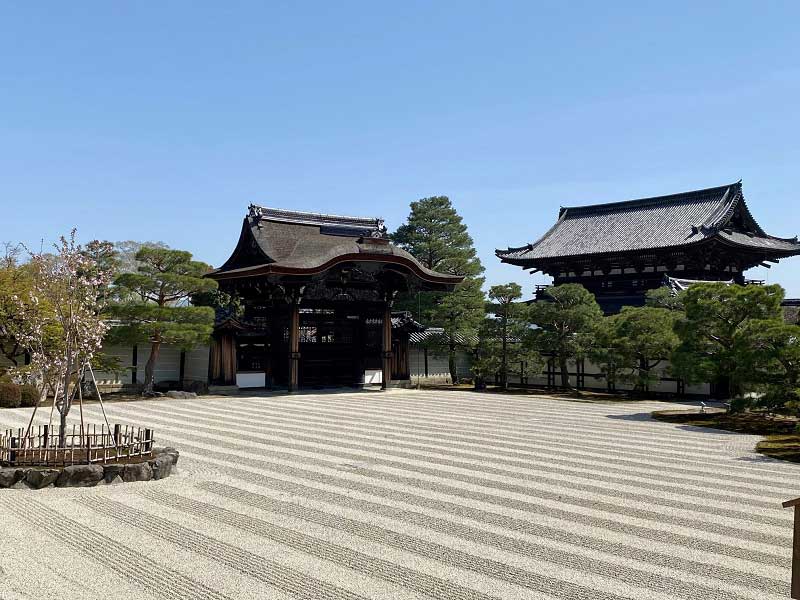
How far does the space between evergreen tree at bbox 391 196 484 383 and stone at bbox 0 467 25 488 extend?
27224mm

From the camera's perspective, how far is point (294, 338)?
33531 millimetres

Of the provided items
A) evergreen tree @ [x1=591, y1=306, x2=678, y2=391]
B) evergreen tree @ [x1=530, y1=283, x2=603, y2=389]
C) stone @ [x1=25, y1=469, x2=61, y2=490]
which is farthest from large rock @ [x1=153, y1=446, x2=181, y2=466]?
evergreen tree @ [x1=530, y1=283, x2=603, y2=389]

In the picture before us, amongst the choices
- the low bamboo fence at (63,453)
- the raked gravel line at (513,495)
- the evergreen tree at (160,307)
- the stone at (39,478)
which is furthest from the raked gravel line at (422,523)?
the evergreen tree at (160,307)

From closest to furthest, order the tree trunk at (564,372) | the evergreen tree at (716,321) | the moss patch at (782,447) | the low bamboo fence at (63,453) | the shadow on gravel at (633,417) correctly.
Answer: the low bamboo fence at (63,453)
the moss patch at (782,447)
the evergreen tree at (716,321)
the shadow on gravel at (633,417)
the tree trunk at (564,372)

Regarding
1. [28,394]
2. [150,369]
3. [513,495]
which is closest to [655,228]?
[150,369]

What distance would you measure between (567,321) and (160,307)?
1803 centimetres

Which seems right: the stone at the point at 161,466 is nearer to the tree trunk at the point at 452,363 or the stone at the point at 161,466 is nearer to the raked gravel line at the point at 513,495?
the raked gravel line at the point at 513,495

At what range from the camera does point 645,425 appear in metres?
21.3

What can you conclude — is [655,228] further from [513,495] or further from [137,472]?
[137,472]

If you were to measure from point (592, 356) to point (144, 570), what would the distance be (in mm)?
25830

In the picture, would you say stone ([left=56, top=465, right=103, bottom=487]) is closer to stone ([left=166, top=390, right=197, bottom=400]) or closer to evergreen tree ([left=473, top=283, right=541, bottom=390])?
stone ([left=166, top=390, right=197, bottom=400])

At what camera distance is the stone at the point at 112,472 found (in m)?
12.2

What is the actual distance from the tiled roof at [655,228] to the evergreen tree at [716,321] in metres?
14.9

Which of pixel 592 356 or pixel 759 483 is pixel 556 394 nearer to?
pixel 592 356
